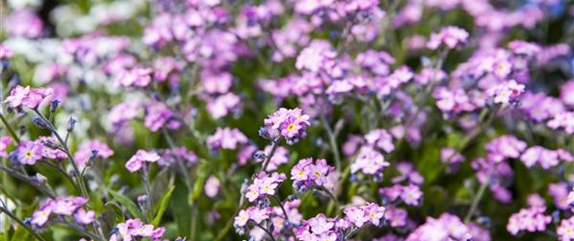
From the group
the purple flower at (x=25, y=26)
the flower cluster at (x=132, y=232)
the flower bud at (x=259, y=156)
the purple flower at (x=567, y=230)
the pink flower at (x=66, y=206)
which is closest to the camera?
the pink flower at (x=66, y=206)

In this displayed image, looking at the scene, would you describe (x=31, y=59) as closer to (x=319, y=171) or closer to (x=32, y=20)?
(x=32, y=20)

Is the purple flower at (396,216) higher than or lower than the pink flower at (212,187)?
lower

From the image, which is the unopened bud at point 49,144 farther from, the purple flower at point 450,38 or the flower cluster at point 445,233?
the purple flower at point 450,38

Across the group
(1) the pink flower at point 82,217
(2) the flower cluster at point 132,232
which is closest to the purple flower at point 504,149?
(2) the flower cluster at point 132,232

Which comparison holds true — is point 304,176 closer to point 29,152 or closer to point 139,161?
point 139,161

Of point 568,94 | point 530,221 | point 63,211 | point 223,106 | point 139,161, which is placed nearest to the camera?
point 63,211

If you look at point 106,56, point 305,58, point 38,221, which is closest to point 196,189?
point 305,58

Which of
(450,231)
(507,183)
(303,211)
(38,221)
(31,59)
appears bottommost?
(38,221)

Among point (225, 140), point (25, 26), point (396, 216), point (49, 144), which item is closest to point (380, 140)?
point (396, 216)

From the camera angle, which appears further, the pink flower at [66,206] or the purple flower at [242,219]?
the purple flower at [242,219]

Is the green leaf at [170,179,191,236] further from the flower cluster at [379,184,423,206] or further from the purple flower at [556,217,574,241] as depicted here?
the purple flower at [556,217,574,241]

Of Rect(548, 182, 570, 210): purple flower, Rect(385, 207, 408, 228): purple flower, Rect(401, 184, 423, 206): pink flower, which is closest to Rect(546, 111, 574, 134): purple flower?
Rect(548, 182, 570, 210): purple flower
